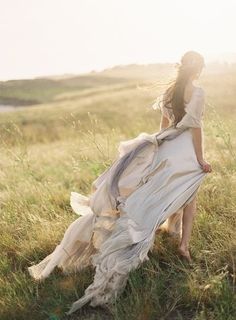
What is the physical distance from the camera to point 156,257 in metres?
5.26

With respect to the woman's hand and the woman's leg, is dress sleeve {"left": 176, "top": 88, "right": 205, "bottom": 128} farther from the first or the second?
the woman's leg

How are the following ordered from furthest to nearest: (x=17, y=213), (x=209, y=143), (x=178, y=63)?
(x=209, y=143)
(x=17, y=213)
(x=178, y=63)

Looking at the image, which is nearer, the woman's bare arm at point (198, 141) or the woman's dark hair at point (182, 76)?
the woman's bare arm at point (198, 141)

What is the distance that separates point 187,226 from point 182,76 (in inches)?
52.8

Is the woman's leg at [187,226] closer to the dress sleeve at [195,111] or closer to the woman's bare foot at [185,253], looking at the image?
the woman's bare foot at [185,253]

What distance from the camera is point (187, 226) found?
521cm

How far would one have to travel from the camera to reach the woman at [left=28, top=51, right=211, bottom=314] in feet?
16.2

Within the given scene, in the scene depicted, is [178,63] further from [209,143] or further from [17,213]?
[209,143]

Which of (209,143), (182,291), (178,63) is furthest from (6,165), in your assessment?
(182,291)

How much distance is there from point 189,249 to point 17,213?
Result: 7.95ft

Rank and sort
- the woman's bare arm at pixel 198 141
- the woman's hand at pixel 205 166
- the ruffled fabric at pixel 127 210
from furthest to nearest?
1. the woman's bare arm at pixel 198 141
2. the woman's hand at pixel 205 166
3. the ruffled fabric at pixel 127 210

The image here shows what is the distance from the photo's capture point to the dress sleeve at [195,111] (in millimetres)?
5277

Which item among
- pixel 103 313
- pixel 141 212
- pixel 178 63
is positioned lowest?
pixel 103 313

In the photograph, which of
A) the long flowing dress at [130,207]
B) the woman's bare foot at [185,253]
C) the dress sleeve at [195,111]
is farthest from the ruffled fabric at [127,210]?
the woman's bare foot at [185,253]
